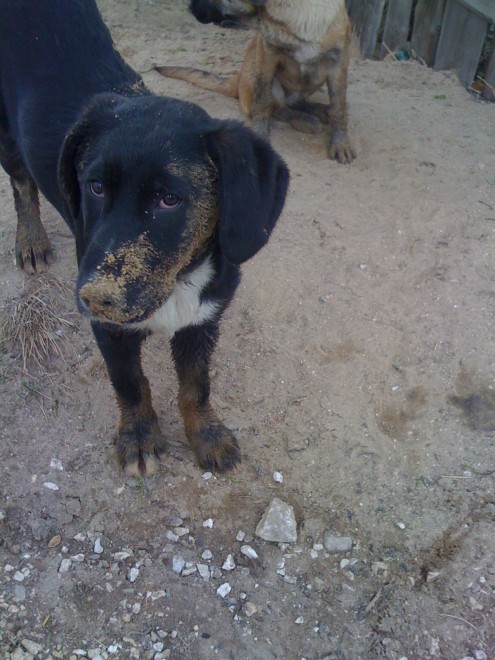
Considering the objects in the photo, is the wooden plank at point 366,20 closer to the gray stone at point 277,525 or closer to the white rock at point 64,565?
the gray stone at point 277,525

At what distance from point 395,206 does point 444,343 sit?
1191 mm

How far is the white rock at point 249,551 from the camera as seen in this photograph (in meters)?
3.14

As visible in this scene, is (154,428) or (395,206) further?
(395,206)

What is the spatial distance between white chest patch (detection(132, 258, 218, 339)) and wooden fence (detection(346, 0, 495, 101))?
14.4 ft

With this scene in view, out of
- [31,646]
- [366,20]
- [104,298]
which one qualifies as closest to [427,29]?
[366,20]

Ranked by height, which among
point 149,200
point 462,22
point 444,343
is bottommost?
point 444,343

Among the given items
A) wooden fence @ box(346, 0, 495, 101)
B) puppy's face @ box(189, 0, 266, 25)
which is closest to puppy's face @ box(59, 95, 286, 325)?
puppy's face @ box(189, 0, 266, 25)

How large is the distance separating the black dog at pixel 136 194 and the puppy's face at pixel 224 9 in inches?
80.6

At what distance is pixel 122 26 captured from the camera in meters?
7.44

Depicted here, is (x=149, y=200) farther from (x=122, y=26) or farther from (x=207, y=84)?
(x=122, y=26)

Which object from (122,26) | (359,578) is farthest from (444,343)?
(122,26)

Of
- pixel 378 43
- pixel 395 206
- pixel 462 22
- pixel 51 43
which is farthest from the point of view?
pixel 378 43

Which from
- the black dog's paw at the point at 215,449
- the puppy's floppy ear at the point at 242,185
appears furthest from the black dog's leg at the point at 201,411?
the puppy's floppy ear at the point at 242,185

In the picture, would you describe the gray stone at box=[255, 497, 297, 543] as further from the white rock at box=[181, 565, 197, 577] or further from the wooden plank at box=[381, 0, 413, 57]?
the wooden plank at box=[381, 0, 413, 57]
